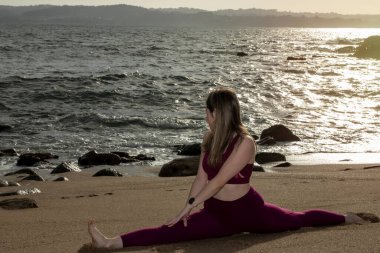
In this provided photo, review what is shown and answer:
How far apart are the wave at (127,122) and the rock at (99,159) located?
231 inches

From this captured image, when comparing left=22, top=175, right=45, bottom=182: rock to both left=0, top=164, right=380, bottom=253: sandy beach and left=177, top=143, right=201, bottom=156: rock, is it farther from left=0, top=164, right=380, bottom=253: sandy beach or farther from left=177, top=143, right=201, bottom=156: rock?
left=177, top=143, right=201, bottom=156: rock

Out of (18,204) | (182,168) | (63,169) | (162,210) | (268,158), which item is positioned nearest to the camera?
(162,210)

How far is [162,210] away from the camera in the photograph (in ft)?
23.4

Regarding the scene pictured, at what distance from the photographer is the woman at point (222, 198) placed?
514 centimetres

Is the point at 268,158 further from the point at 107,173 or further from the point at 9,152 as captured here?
the point at 9,152

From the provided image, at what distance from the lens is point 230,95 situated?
5.07 m

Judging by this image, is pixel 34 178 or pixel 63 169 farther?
pixel 63 169

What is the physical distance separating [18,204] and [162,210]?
180cm

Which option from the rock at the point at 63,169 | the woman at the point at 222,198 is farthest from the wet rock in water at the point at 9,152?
the woman at the point at 222,198

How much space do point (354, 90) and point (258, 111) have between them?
7.89 metres

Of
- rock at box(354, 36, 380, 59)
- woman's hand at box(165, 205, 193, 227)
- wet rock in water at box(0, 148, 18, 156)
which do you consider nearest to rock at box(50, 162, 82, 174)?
wet rock in water at box(0, 148, 18, 156)

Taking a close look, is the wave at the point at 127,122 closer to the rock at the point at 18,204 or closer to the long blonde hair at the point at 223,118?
the rock at the point at 18,204

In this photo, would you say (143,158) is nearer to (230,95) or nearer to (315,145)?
(315,145)

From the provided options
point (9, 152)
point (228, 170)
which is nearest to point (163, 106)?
point (9, 152)
